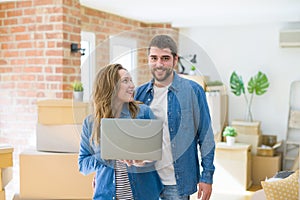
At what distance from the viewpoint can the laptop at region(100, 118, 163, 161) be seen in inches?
41.8

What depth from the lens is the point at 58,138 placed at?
234 centimetres

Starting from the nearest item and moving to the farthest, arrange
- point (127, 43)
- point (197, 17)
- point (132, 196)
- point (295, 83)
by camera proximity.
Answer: point (127, 43) → point (132, 196) → point (197, 17) → point (295, 83)

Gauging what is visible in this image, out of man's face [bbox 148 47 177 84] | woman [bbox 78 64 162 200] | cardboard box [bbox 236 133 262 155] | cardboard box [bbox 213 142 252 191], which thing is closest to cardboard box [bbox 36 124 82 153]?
woman [bbox 78 64 162 200]

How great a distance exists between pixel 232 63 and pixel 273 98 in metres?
0.65

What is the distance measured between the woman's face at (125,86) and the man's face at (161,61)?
68mm

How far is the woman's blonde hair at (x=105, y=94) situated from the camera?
42.4 inches

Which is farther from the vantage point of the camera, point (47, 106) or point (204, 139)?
point (47, 106)

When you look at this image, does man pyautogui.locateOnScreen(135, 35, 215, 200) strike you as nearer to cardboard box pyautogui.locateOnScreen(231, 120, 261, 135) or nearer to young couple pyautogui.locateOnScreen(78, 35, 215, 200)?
young couple pyautogui.locateOnScreen(78, 35, 215, 200)

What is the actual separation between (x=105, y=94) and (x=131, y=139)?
147 mm

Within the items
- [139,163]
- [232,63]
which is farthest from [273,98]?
[139,163]

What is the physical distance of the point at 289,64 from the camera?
4875 millimetres

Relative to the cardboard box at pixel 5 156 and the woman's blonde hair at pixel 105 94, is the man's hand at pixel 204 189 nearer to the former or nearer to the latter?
the woman's blonde hair at pixel 105 94

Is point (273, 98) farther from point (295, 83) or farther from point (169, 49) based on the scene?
point (169, 49)

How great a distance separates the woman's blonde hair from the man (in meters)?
0.06
